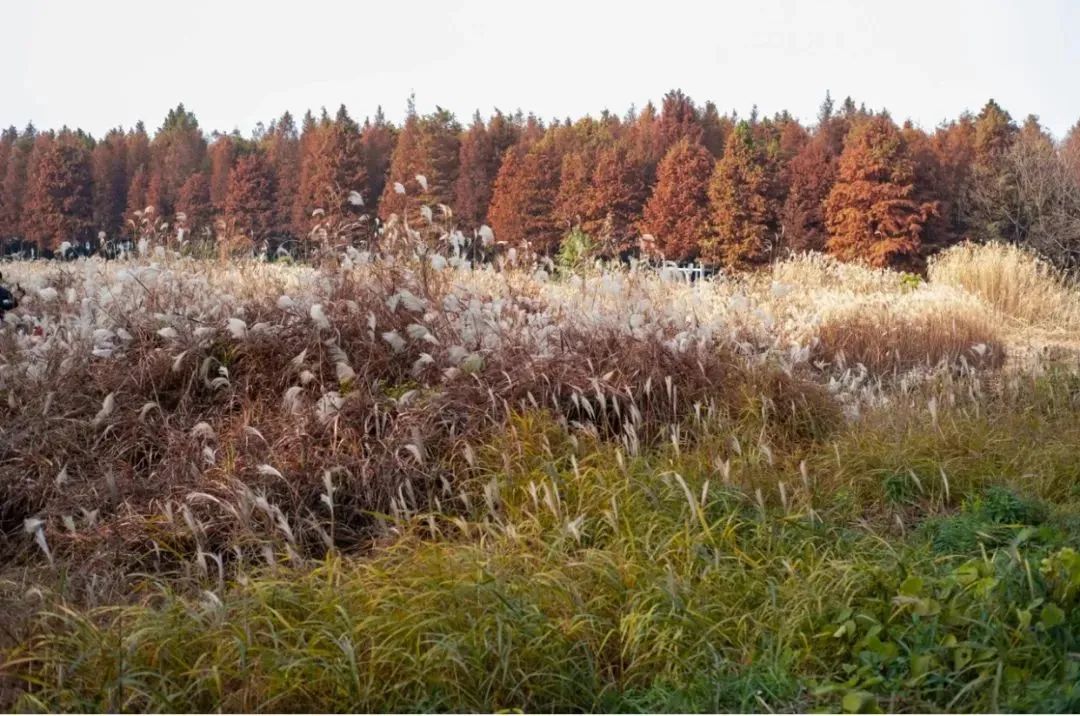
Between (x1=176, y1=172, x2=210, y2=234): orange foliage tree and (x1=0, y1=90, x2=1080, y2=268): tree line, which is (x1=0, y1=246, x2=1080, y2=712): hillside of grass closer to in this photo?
(x1=0, y1=90, x2=1080, y2=268): tree line

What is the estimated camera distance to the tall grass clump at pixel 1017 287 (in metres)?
12.8

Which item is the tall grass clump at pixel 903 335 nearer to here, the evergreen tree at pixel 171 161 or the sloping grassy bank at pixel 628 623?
the sloping grassy bank at pixel 628 623

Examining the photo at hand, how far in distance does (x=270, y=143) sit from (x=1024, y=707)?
23.7 m

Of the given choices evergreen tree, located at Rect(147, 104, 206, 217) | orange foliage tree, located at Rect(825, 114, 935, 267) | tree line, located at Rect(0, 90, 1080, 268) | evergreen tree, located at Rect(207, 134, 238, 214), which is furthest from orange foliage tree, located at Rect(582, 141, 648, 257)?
evergreen tree, located at Rect(147, 104, 206, 217)

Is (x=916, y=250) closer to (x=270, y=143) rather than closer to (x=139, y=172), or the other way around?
(x=270, y=143)

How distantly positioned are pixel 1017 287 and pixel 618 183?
34.3 feet

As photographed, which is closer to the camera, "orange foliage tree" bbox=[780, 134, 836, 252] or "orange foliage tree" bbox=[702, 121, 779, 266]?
"orange foliage tree" bbox=[702, 121, 779, 266]

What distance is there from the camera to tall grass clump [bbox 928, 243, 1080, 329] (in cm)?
1283

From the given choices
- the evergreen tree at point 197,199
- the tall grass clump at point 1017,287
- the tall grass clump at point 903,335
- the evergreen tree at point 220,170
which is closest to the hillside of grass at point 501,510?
the tall grass clump at point 903,335

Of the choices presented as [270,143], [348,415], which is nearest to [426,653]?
[348,415]

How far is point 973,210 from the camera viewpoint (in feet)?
76.1

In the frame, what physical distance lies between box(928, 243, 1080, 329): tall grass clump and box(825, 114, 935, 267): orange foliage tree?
6278 millimetres

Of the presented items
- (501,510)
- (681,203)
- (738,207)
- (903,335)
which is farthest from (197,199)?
(501,510)

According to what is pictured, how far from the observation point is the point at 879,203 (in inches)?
822
